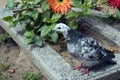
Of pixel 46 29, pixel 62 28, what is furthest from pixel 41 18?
pixel 62 28

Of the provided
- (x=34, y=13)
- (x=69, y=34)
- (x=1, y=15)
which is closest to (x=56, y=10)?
(x=34, y=13)

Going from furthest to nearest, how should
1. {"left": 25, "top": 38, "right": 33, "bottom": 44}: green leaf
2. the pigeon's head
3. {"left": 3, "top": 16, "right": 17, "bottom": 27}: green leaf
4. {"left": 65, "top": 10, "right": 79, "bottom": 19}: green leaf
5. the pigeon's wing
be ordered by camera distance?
{"left": 3, "top": 16, "right": 17, "bottom": 27}: green leaf → {"left": 25, "top": 38, "right": 33, "bottom": 44}: green leaf → {"left": 65, "top": 10, "right": 79, "bottom": 19}: green leaf → the pigeon's head → the pigeon's wing

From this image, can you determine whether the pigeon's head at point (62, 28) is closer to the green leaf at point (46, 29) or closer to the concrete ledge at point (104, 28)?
the green leaf at point (46, 29)

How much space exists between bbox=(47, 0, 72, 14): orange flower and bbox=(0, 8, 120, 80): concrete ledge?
1.53 ft

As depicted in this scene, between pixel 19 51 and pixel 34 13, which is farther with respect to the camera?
pixel 19 51

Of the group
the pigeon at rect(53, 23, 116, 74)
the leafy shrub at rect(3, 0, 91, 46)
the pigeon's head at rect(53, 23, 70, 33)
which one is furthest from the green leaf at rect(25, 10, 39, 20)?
the pigeon at rect(53, 23, 116, 74)

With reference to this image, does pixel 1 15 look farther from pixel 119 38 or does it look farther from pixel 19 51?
pixel 119 38

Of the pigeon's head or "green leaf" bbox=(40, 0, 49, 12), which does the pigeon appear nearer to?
the pigeon's head

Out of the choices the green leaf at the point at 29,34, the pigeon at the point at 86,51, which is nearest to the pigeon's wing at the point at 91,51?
the pigeon at the point at 86,51

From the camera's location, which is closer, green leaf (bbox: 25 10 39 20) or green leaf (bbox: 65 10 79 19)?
green leaf (bbox: 65 10 79 19)

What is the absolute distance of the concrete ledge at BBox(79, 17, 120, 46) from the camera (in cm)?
481

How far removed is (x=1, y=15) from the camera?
A: 5.80m

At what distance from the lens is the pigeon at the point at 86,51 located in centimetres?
395

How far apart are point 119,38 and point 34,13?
43.2 inches
